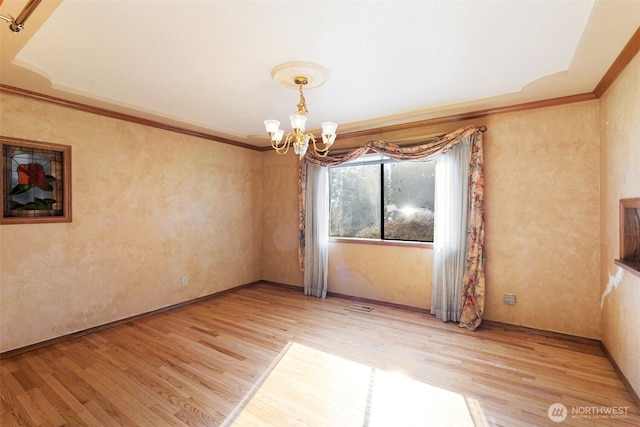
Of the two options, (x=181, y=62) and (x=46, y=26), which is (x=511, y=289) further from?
(x=46, y=26)

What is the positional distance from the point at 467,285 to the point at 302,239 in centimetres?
249

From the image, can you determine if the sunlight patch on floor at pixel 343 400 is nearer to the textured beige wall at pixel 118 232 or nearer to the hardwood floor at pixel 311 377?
the hardwood floor at pixel 311 377

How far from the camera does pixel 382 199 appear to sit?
171 inches

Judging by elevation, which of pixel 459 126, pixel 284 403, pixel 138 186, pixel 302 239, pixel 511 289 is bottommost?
pixel 284 403

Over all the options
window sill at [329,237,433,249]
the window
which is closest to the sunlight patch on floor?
window sill at [329,237,433,249]

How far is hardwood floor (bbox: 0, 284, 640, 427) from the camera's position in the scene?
1991mm

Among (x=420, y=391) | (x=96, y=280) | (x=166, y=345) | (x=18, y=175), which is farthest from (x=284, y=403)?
(x=18, y=175)

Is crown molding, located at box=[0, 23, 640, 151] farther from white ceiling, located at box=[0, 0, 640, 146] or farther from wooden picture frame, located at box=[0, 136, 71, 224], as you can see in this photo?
wooden picture frame, located at box=[0, 136, 71, 224]

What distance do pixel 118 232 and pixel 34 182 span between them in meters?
0.92

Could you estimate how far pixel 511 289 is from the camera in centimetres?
335

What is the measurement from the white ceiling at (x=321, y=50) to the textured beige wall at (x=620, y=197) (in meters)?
0.30

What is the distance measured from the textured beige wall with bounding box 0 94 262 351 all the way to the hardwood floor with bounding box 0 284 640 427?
1.25 ft

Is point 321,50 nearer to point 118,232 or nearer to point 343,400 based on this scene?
point 343,400

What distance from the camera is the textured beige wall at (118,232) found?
2.87m
